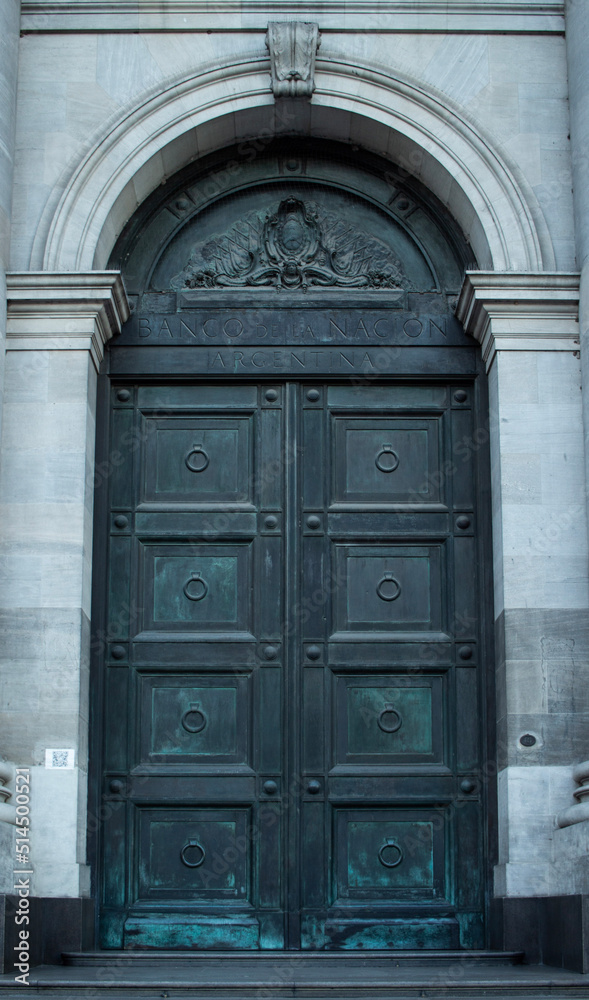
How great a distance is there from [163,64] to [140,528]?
165 inches

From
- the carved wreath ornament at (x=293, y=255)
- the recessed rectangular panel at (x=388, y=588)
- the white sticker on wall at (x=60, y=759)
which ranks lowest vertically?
the white sticker on wall at (x=60, y=759)

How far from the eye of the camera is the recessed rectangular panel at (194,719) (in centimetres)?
1187

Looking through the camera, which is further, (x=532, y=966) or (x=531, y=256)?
(x=531, y=256)

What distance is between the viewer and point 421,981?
9.27 m

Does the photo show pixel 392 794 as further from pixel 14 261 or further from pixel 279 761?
pixel 14 261

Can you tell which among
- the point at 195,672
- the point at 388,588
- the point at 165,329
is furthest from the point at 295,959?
the point at 165,329

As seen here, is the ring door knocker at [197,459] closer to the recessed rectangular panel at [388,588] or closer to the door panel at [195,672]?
the door panel at [195,672]

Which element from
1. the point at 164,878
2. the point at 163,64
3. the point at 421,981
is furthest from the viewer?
the point at 163,64

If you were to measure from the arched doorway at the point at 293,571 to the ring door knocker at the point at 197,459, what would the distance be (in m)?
0.01

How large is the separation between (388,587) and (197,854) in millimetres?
2778

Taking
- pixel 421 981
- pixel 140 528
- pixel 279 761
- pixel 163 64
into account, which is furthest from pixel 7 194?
pixel 421 981

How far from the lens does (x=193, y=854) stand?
11.7 m

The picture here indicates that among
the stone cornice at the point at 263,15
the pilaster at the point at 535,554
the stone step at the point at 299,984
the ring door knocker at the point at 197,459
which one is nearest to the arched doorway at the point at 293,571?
the ring door knocker at the point at 197,459

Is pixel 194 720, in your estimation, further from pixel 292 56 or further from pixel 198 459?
pixel 292 56
